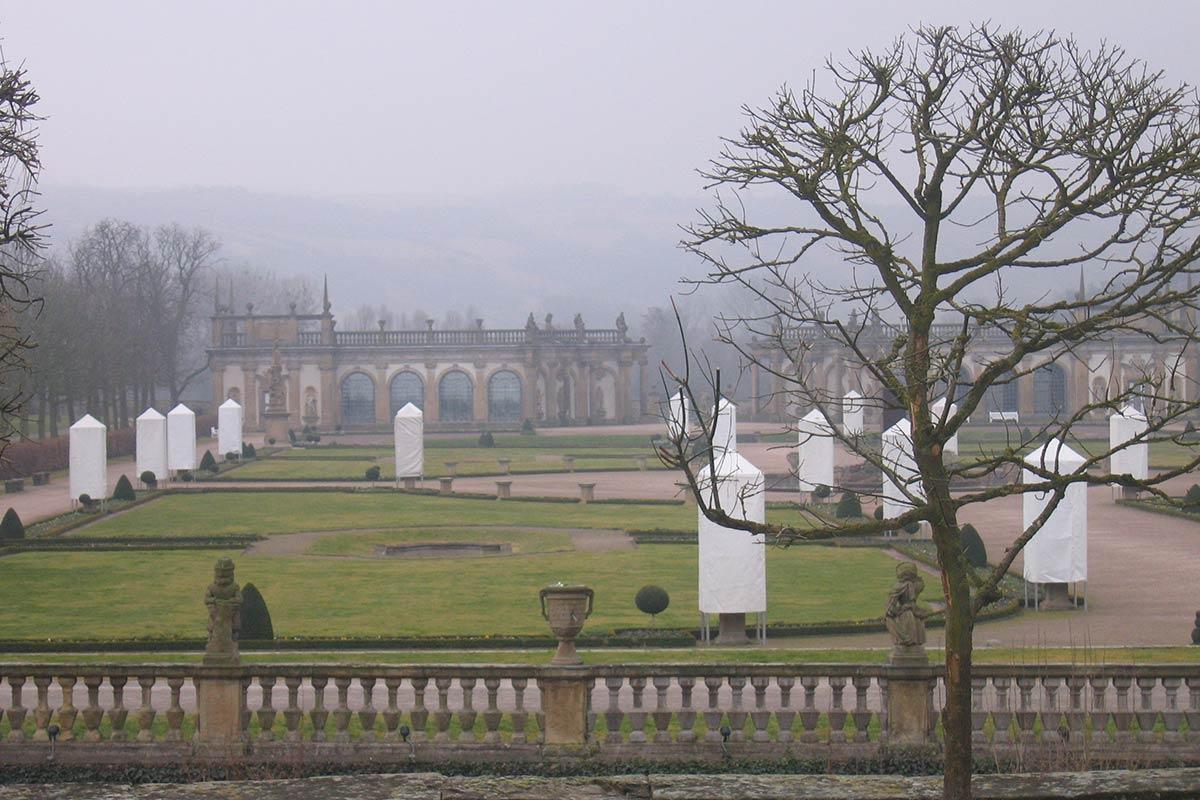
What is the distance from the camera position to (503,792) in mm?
9094

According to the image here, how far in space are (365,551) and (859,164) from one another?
945 inches

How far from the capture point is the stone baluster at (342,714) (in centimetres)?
1410

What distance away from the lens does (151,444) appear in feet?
165

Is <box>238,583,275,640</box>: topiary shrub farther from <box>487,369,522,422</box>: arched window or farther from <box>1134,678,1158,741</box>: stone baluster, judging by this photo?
<box>487,369,522,422</box>: arched window

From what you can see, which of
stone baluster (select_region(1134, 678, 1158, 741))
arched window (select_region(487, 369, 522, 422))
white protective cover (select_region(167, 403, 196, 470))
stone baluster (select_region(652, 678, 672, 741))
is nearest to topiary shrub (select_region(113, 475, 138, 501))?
white protective cover (select_region(167, 403, 196, 470))

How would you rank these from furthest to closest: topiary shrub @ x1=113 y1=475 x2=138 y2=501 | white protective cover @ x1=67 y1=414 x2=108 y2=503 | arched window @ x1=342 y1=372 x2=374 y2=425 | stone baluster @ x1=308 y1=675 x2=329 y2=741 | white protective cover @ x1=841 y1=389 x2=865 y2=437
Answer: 1. arched window @ x1=342 y1=372 x2=374 y2=425
2. topiary shrub @ x1=113 y1=475 x2=138 y2=501
3. white protective cover @ x1=67 y1=414 x2=108 y2=503
4. stone baluster @ x1=308 y1=675 x2=329 y2=741
5. white protective cover @ x1=841 y1=389 x2=865 y2=437

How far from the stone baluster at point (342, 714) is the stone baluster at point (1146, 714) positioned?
7.61m

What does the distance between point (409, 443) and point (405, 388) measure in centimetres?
4742

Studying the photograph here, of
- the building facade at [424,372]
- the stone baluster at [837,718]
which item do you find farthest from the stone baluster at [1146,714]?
the building facade at [424,372]

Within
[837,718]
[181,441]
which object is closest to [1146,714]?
[837,718]

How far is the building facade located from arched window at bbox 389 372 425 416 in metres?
0.07

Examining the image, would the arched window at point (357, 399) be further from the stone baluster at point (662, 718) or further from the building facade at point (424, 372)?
the stone baluster at point (662, 718)

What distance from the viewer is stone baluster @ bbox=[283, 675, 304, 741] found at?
47.0 feet

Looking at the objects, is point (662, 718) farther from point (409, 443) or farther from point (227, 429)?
point (227, 429)
